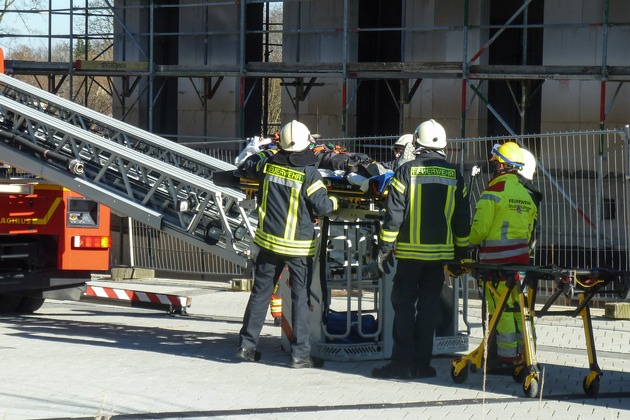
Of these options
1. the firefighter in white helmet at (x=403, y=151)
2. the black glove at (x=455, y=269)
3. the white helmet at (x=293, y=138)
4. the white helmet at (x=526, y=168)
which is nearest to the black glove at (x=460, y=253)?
the black glove at (x=455, y=269)

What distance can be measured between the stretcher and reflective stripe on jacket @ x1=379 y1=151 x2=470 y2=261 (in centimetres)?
33

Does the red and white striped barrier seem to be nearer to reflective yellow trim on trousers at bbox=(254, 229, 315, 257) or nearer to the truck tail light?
the truck tail light

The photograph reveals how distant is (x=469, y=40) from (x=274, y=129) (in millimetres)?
15287

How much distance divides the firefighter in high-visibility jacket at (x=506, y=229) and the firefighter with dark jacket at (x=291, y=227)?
1.19 meters

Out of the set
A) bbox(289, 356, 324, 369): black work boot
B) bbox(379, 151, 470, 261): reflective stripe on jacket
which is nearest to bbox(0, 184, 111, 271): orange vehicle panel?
bbox(289, 356, 324, 369): black work boot

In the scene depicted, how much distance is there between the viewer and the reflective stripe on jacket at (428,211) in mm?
8430

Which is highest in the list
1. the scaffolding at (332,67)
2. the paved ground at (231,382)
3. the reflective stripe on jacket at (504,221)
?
the scaffolding at (332,67)

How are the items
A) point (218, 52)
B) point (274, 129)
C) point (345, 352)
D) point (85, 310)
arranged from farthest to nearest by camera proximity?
point (274, 129) < point (218, 52) < point (85, 310) < point (345, 352)

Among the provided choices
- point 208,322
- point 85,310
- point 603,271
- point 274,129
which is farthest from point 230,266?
point 274,129

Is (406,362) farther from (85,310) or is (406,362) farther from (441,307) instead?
(85,310)

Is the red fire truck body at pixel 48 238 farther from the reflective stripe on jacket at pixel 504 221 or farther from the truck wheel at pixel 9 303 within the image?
the reflective stripe on jacket at pixel 504 221

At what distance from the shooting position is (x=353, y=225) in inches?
371

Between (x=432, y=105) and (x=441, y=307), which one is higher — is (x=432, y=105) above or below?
above

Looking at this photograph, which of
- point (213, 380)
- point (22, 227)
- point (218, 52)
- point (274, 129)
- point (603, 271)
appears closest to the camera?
point (603, 271)
